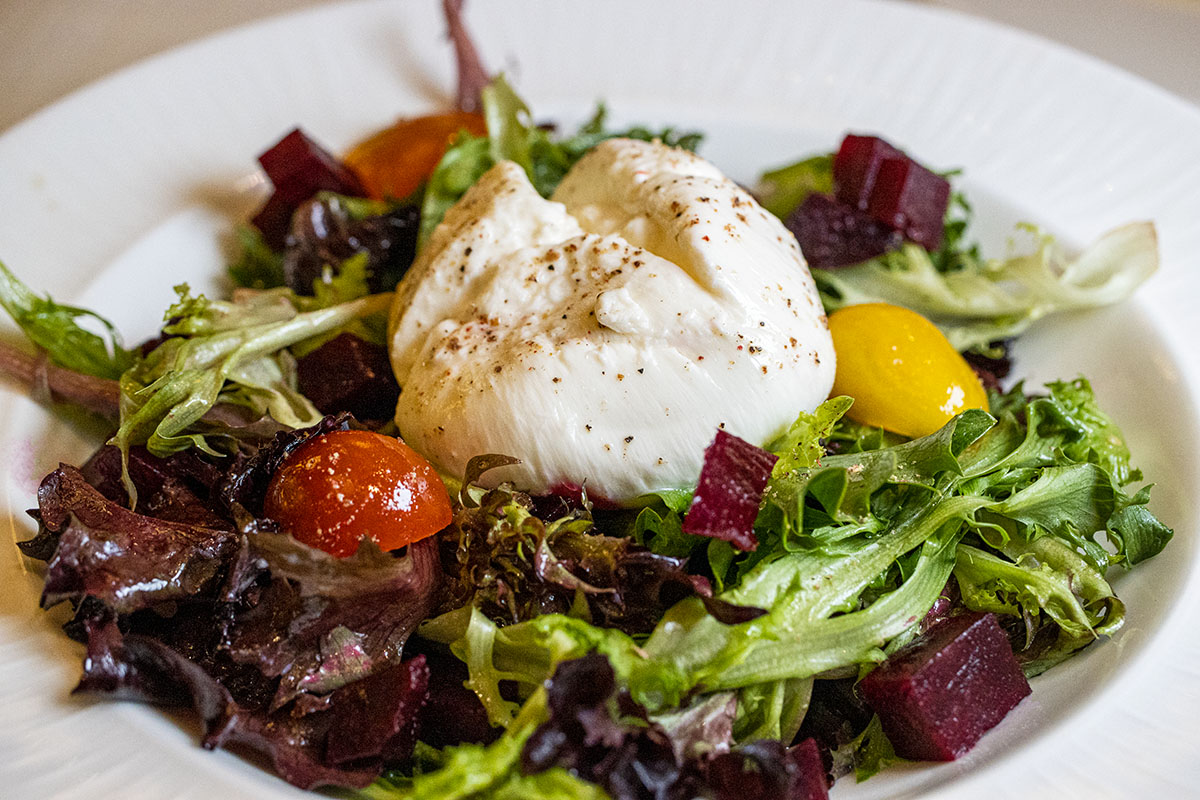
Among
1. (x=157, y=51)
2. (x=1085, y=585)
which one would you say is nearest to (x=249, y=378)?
(x=1085, y=585)

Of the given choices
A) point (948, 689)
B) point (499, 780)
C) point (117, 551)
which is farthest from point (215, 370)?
point (948, 689)

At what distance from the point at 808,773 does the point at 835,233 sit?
7.17ft

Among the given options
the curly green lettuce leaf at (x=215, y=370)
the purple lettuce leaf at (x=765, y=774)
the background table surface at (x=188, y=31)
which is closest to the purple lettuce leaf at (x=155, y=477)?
the curly green lettuce leaf at (x=215, y=370)

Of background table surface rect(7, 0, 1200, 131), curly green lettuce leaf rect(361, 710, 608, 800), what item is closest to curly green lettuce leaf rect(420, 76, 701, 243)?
curly green lettuce leaf rect(361, 710, 608, 800)

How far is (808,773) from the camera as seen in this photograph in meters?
2.09

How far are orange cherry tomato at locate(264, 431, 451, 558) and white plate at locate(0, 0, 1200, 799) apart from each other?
54cm

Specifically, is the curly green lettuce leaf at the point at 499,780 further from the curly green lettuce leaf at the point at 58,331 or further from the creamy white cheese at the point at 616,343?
the curly green lettuce leaf at the point at 58,331

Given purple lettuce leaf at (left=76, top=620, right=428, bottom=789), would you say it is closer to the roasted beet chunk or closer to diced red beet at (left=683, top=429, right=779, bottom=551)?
diced red beet at (left=683, top=429, right=779, bottom=551)

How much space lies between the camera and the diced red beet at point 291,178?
3.81 meters

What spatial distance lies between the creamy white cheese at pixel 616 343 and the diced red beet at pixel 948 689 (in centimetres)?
69

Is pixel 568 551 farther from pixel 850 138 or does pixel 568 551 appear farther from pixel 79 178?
pixel 79 178

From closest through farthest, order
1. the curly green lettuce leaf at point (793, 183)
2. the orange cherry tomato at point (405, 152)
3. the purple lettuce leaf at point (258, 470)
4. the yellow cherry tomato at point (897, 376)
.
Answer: the purple lettuce leaf at point (258, 470)
the yellow cherry tomato at point (897, 376)
the curly green lettuce leaf at point (793, 183)
the orange cherry tomato at point (405, 152)

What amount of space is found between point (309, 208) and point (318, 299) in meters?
0.49

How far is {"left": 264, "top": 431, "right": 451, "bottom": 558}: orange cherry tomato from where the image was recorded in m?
2.40
